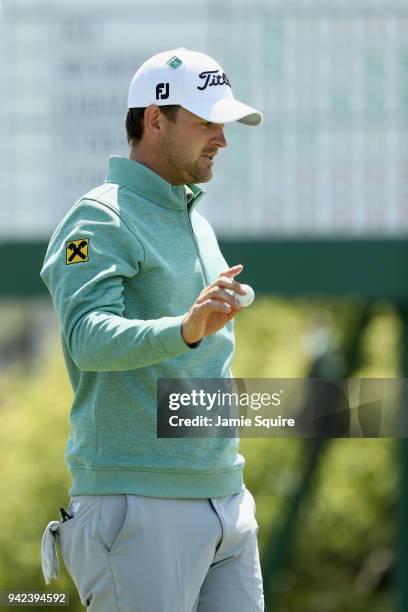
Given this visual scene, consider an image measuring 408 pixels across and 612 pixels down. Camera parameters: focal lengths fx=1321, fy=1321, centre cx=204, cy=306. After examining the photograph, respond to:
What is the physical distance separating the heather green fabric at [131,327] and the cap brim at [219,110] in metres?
0.14

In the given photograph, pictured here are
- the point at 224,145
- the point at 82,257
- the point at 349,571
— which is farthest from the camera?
the point at 349,571

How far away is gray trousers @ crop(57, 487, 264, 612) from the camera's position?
224 cm

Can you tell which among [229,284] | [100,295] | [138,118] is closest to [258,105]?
[138,118]

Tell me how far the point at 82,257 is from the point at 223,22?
4.59m

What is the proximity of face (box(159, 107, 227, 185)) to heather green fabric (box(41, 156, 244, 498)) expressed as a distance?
0.06 metres

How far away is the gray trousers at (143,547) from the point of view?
224cm

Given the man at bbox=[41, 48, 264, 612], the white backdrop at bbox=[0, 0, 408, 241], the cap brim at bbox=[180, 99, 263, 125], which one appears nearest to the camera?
the man at bbox=[41, 48, 264, 612]

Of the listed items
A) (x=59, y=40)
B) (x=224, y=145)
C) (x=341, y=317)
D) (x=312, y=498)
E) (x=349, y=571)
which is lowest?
(x=349, y=571)

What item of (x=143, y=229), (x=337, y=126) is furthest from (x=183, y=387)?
(x=337, y=126)

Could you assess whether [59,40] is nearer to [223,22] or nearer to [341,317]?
[223,22]

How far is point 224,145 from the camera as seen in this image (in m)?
2.44

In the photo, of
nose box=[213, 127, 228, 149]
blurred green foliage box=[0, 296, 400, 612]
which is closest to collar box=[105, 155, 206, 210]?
nose box=[213, 127, 228, 149]

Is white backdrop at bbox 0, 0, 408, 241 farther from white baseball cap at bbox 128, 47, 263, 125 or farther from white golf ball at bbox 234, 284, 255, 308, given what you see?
white golf ball at bbox 234, 284, 255, 308

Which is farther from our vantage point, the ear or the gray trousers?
the ear
